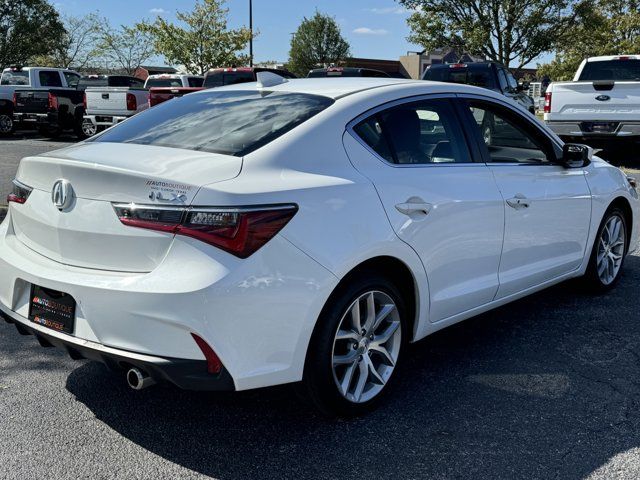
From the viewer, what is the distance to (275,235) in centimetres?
268

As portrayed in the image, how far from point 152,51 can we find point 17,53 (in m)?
10.8

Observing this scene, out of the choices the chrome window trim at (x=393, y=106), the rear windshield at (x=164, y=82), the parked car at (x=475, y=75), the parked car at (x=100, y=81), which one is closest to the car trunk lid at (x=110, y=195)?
the chrome window trim at (x=393, y=106)

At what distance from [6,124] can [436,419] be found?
20.4 metres

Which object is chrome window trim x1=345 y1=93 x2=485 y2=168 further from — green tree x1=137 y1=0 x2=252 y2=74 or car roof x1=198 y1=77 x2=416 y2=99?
green tree x1=137 y1=0 x2=252 y2=74

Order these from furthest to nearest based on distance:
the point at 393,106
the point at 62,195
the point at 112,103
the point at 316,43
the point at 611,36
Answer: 1. the point at 316,43
2. the point at 611,36
3. the point at 112,103
4. the point at 393,106
5. the point at 62,195

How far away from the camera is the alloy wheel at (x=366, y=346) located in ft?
10.3

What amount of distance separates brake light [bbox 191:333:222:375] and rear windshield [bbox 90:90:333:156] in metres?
0.86

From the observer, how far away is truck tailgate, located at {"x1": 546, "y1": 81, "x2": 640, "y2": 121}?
11438mm

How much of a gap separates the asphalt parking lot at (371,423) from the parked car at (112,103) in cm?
1403

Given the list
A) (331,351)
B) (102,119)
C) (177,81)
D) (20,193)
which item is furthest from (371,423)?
(177,81)

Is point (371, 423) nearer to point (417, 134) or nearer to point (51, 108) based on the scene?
point (417, 134)

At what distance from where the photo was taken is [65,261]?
2.95 metres

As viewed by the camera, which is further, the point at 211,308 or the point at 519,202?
the point at 519,202

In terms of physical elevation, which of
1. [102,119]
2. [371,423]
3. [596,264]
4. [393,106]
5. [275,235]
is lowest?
[371,423]
